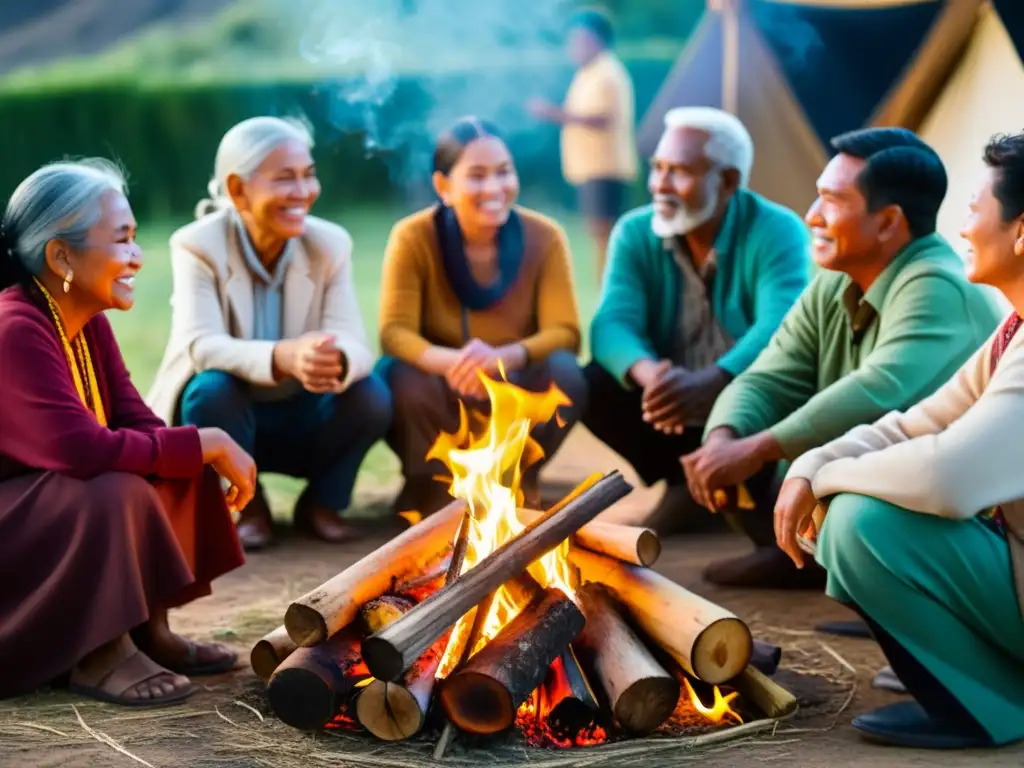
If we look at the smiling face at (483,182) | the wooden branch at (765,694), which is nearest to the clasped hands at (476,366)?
the smiling face at (483,182)

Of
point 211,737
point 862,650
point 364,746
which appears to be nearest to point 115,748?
point 211,737

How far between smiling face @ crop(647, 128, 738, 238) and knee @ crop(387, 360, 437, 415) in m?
1.11

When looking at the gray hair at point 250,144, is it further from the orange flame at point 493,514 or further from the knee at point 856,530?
the knee at point 856,530

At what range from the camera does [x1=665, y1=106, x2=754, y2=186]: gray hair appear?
18.1 ft

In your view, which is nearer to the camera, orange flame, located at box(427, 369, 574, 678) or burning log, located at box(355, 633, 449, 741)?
burning log, located at box(355, 633, 449, 741)

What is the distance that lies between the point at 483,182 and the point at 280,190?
0.81 meters

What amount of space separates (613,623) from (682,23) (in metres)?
13.4

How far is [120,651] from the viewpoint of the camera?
3.72m

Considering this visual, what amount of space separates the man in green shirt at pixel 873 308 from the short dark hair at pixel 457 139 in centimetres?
174

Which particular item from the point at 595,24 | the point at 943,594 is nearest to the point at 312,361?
the point at 943,594

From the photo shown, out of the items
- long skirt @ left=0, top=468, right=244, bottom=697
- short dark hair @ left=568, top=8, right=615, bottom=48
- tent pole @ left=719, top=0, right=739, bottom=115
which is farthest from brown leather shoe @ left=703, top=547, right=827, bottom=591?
short dark hair @ left=568, top=8, right=615, bottom=48

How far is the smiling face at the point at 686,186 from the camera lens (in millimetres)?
5480

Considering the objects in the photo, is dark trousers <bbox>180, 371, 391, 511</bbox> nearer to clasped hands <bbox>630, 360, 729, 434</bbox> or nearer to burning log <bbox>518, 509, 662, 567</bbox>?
clasped hands <bbox>630, 360, 729, 434</bbox>

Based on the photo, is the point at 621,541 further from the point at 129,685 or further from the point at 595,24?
the point at 595,24
